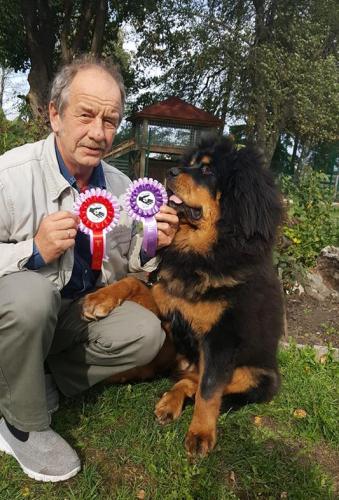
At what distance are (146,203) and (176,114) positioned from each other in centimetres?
1111

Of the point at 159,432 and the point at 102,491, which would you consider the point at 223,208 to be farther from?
the point at 102,491

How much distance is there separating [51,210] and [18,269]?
403mm

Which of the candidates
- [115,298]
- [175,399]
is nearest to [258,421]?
[175,399]

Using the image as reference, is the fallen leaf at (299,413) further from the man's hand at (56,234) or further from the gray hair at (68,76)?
the gray hair at (68,76)

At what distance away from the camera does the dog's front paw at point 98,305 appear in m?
2.33

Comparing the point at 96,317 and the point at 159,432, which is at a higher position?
the point at 96,317

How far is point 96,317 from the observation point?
2336 mm

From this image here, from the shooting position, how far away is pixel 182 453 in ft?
7.10

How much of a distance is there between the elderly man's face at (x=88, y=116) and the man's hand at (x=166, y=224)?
47cm

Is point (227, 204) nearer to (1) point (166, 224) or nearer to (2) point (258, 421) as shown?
(1) point (166, 224)

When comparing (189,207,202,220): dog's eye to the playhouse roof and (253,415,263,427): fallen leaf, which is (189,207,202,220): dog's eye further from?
the playhouse roof

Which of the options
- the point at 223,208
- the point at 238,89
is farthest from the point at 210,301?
the point at 238,89

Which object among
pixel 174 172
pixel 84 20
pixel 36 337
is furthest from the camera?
pixel 84 20

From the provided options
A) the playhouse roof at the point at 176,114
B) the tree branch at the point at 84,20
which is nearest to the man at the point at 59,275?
the playhouse roof at the point at 176,114
